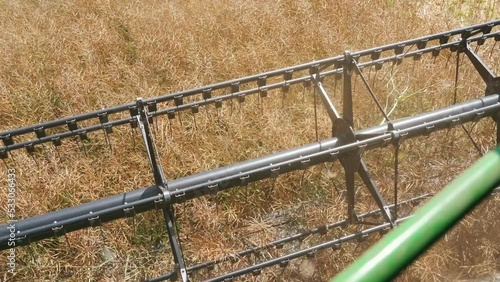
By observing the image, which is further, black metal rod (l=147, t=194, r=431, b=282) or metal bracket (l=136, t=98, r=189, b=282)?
black metal rod (l=147, t=194, r=431, b=282)

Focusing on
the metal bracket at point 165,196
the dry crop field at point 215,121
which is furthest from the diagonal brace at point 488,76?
the metal bracket at point 165,196

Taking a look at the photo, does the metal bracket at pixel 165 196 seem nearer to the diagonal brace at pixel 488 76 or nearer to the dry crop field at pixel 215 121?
the dry crop field at pixel 215 121

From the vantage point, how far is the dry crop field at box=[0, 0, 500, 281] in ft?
11.6

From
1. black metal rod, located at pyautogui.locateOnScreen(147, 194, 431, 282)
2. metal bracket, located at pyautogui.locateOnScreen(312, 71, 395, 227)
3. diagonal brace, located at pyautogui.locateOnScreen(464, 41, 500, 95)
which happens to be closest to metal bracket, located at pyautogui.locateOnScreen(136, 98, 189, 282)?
black metal rod, located at pyautogui.locateOnScreen(147, 194, 431, 282)

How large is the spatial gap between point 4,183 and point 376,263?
13.3 feet

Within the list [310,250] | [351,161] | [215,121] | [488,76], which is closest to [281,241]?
[310,250]

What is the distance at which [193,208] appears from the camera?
12.6 ft

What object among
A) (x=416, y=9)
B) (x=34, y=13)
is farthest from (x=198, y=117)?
(x=416, y=9)

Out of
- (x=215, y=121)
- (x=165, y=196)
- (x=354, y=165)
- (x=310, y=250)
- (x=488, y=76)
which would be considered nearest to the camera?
(x=165, y=196)

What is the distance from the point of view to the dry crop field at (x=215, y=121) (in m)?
3.54

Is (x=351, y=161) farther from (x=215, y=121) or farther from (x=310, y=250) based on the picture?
(x=215, y=121)

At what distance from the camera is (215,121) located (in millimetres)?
4469

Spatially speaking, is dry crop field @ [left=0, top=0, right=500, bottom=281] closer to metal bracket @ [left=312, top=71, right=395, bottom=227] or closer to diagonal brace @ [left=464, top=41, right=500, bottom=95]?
metal bracket @ [left=312, top=71, right=395, bottom=227]

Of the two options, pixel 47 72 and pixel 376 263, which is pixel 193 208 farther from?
pixel 376 263
